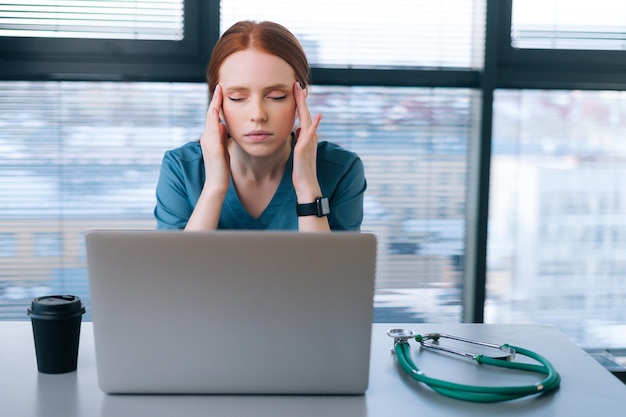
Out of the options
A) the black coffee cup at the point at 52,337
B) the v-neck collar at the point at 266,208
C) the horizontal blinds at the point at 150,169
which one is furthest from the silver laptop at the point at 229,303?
the horizontal blinds at the point at 150,169

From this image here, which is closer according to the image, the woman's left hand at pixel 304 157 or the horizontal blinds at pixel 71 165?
the woman's left hand at pixel 304 157

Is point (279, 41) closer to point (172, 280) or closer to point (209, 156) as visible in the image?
point (209, 156)

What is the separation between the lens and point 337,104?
2.64 meters

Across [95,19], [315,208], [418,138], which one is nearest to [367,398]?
[315,208]

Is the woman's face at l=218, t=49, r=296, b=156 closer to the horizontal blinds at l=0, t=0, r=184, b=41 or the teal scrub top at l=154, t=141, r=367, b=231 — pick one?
the teal scrub top at l=154, t=141, r=367, b=231

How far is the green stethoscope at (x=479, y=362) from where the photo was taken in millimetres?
1035

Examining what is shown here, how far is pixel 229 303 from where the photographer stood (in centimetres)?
100

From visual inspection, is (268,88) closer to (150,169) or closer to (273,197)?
(273,197)

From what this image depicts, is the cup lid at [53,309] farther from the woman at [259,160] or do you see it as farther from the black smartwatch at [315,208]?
the black smartwatch at [315,208]

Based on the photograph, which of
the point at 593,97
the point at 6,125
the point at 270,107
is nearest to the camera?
the point at 270,107

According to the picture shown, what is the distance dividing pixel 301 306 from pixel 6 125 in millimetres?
1949

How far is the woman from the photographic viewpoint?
1.77 metres

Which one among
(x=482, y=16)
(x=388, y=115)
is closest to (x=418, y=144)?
(x=388, y=115)

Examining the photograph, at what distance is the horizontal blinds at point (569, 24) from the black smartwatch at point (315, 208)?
1.28 m
